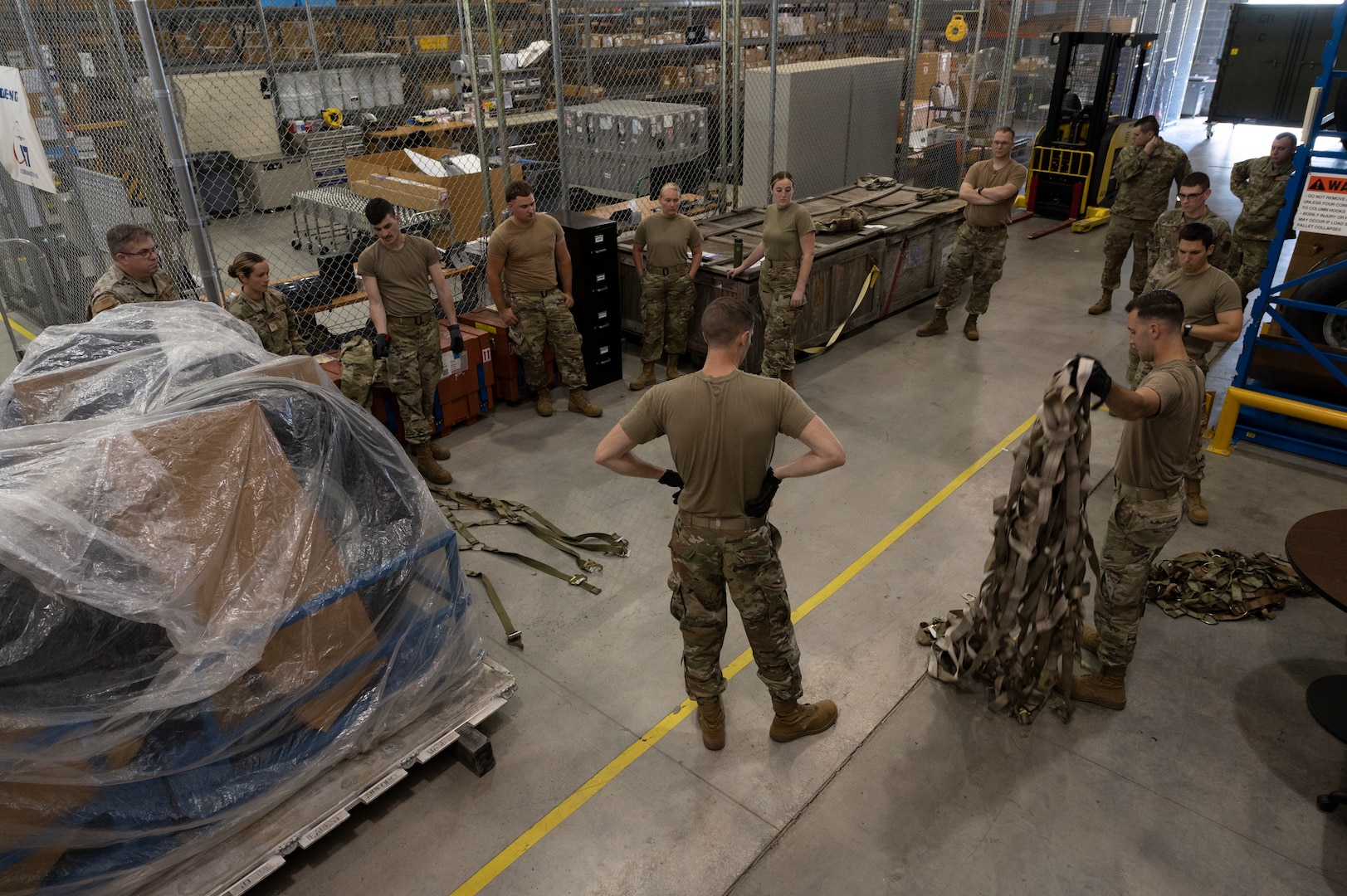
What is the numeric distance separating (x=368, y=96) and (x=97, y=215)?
640cm

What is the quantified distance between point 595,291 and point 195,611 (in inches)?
202

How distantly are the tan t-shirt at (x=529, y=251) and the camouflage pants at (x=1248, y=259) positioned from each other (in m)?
6.20

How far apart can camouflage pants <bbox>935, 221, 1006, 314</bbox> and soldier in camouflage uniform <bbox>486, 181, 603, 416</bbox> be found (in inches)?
161

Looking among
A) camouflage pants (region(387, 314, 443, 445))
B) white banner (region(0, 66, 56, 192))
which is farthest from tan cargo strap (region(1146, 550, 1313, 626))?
white banner (region(0, 66, 56, 192))

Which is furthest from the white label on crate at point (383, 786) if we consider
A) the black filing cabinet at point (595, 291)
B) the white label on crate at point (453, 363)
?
the black filing cabinet at point (595, 291)

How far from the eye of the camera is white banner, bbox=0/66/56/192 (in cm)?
603

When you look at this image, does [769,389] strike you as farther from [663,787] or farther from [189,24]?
[189,24]

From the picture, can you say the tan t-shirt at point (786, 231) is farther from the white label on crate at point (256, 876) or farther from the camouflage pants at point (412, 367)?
the white label on crate at point (256, 876)

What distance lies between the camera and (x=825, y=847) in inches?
136

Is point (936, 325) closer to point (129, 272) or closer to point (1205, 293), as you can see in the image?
point (1205, 293)

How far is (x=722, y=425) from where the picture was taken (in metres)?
3.21

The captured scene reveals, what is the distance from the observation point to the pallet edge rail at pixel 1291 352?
5672mm

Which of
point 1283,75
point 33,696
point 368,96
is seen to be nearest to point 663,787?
point 33,696

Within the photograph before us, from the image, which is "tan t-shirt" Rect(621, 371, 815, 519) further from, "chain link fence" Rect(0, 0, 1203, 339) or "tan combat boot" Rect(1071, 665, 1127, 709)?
"chain link fence" Rect(0, 0, 1203, 339)
